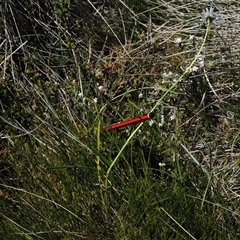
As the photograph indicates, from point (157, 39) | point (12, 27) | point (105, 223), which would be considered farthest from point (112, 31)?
point (105, 223)

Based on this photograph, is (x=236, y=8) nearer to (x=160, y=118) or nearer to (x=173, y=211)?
(x=160, y=118)

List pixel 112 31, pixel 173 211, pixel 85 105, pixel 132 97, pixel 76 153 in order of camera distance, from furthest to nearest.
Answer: pixel 112 31 → pixel 132 97 → pixel 85 105 → pixel 76 153 → pixel 173 211

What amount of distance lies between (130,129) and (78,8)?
93cm

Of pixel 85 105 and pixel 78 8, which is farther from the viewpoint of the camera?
pixel 78 8

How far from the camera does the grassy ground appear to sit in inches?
86.0

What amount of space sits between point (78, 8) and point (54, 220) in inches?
51.0

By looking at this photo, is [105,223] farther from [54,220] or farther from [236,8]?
[236,8]

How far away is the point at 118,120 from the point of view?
8.68 ft

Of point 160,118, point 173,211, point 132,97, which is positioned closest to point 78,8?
point 132,97

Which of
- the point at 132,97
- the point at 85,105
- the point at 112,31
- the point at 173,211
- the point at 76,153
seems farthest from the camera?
the point at 112,31

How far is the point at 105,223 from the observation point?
2221 mm

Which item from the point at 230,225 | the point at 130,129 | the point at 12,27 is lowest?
the point at 230,225

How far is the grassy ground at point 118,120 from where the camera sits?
2.18 meters

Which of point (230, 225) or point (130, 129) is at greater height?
point (130, 129)
